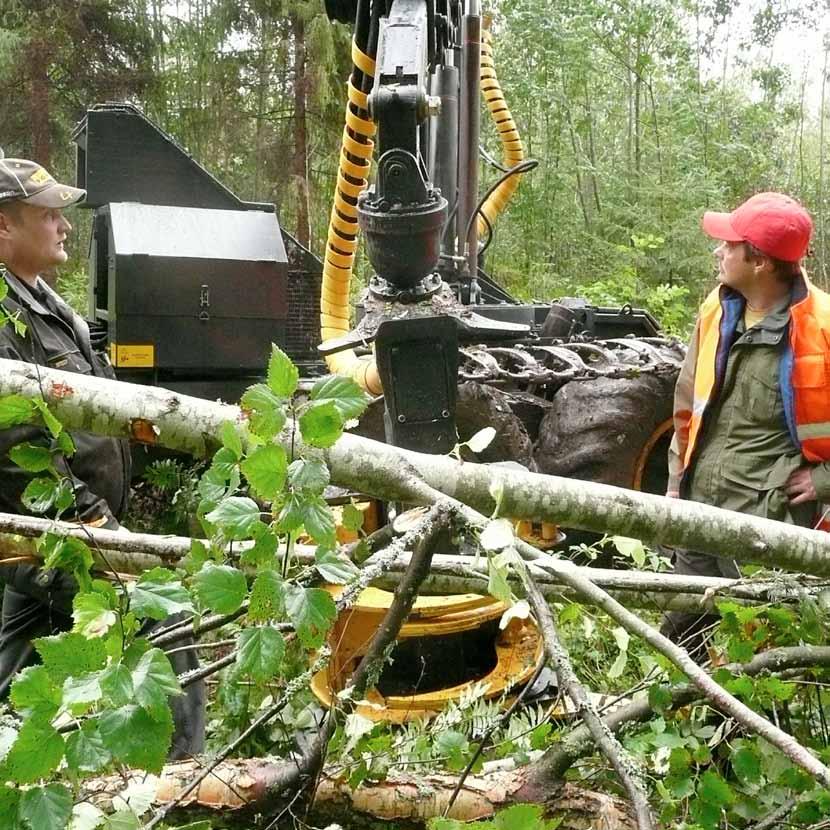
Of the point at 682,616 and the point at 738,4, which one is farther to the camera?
the point at 738,4

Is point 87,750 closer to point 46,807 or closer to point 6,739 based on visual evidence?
point 46,807

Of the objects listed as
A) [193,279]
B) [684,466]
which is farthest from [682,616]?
[193,279]

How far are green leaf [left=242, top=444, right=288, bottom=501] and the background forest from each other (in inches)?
521

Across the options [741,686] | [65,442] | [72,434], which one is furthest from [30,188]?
[741,686]

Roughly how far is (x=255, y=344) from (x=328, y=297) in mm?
594

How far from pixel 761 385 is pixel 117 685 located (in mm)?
2589

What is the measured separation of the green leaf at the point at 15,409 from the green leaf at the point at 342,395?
1.43ft

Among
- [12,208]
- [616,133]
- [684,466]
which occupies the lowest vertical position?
[684,466]

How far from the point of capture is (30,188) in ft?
10.2

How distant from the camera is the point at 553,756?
182cm

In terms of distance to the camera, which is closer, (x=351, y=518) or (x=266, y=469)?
(x=266, y=469)

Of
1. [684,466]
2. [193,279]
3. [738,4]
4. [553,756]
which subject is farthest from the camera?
[738,4]

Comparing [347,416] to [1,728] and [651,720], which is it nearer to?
[1,728]

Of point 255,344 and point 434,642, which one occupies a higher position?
point 255,344
